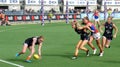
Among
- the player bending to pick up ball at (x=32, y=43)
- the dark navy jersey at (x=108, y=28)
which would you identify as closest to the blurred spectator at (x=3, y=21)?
the dark navy jersey at (x=108, y=28)

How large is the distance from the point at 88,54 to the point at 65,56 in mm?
1127

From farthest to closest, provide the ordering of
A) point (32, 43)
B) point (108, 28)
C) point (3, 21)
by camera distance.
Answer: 1. point (3, 21)
2. point (108, 28)
3. point (32, 43)

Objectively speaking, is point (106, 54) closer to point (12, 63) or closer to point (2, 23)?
point (12, 63)

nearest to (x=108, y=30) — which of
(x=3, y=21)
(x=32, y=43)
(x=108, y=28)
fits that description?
(x=108, y=28)

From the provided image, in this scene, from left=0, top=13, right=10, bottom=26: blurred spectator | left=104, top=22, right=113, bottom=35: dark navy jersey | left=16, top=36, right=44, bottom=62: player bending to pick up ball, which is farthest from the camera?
left=0, top=13, right=10, bottom=26: blurred spectator

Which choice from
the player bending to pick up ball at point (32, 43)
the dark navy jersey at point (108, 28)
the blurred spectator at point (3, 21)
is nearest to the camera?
the player bending to pick up ball at point (32, 43)

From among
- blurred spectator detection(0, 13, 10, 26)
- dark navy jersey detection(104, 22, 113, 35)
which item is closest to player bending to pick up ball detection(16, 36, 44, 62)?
dark navy jersey detection(104, 22, 113, 35)

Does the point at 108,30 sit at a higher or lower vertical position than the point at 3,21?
higher

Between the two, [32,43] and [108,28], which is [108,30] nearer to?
[108,28]

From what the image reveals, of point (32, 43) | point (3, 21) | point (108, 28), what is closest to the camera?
point (32, 43)

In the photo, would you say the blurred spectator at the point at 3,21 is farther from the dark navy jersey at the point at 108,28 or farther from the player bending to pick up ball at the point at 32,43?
→ the player bending to pick up ball at the point at 32,43

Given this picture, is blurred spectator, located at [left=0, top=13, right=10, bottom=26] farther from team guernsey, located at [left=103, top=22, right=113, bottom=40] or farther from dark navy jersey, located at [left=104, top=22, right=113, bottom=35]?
dark navy jersey, located at [left=104, top=22, right=113, bottom=35]

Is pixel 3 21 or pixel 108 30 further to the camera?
pixel 3 21

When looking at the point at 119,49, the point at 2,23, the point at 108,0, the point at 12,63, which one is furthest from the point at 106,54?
the point at 108,0
